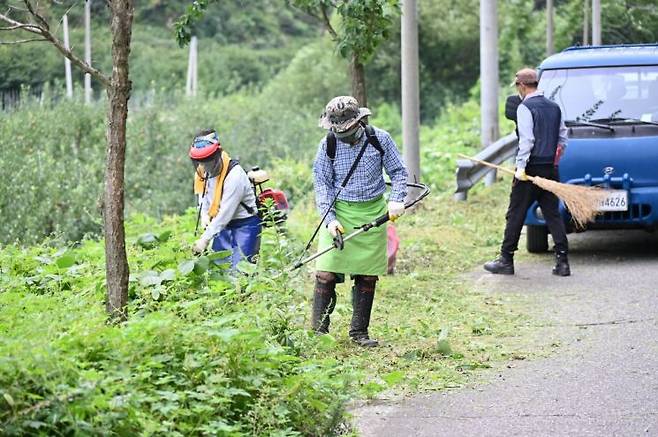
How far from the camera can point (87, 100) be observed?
3250 centimetres

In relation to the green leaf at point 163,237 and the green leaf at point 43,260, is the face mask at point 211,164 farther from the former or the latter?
the green leaf at point 43,260

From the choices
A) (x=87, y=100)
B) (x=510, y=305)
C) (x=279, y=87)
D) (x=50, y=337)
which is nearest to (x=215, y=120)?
(x=87, y=100)

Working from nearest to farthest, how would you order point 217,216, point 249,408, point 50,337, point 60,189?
1. point 50,337
2. point 249,408
3. point 217,216
4. point 60,189

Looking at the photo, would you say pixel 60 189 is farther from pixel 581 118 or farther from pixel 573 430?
pixel 573 430

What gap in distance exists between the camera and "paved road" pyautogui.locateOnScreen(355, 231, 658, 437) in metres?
7.14

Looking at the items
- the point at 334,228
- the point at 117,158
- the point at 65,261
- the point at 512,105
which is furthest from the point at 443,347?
the point at 512,105

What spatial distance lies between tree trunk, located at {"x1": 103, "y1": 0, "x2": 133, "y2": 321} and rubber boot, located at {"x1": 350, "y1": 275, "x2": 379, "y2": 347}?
2252 millimetres

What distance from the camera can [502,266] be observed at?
1270cm

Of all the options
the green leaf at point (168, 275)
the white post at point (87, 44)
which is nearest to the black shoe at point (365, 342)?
Answer: the green leaf at point (168, 275)

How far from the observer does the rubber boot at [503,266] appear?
1270 centimetres

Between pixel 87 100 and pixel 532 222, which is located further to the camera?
pixel 87 100

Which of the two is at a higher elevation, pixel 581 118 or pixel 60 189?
pixel 581 118

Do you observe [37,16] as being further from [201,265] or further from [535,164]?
[535,164]

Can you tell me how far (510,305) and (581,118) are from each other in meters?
3.11
